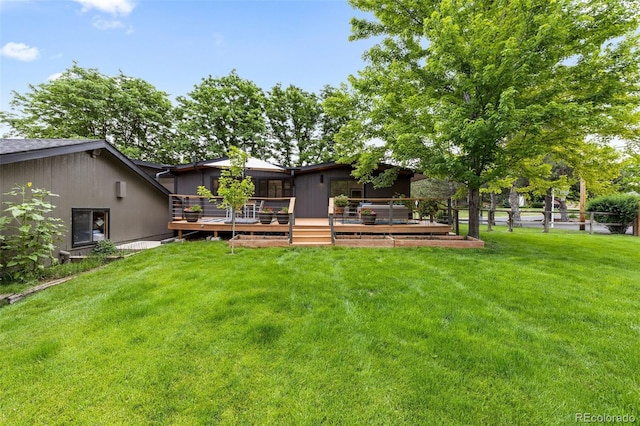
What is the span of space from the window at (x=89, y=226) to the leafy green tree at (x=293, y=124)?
604 inches

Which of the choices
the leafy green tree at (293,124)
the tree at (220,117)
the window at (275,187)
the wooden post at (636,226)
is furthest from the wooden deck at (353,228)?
the leafy green tree at (293,124)

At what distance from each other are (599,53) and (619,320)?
23.5 ft

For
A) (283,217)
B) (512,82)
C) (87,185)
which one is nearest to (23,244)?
(87,185)

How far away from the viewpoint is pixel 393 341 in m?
2.80

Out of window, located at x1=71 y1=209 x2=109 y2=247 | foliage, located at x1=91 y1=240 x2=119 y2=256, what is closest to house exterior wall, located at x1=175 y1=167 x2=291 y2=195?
window, located at x1=71 y1=209 x2=109 y2=247

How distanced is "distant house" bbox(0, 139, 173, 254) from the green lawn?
9.53 ft

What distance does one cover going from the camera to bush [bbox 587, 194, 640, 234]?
12.1 m

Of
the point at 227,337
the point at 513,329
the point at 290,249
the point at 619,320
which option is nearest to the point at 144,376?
the point at 227,337

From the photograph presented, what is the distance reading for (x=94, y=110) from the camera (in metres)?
17.5

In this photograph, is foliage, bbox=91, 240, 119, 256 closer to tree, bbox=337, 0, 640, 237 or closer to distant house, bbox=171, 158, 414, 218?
distant house, bbox=171, 158, 414, 218

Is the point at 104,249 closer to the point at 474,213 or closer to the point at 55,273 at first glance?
the point at 55,273

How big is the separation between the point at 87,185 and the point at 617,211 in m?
21.3

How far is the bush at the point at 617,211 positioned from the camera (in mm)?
12070

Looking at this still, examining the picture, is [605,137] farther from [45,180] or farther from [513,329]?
[45,180]
